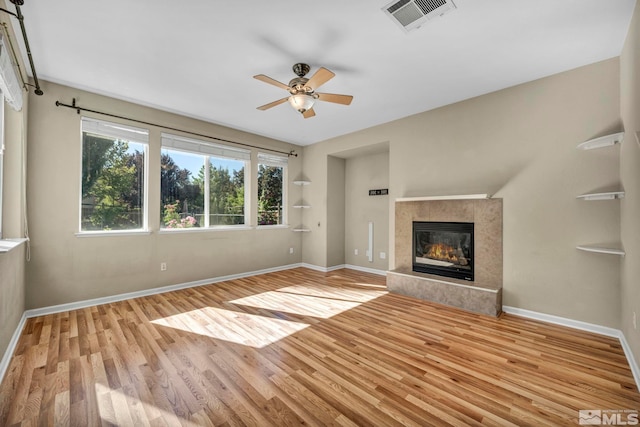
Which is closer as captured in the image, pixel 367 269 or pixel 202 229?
pixel 202 229

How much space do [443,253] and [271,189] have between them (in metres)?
3.48

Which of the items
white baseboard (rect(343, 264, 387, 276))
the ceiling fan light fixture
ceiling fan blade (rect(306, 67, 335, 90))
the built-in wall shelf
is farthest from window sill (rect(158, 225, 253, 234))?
the built-in wall shelf

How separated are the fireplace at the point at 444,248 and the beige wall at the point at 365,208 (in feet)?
3.74

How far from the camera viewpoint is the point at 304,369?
2100mm

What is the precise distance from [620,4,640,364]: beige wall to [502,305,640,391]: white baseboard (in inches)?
3.4

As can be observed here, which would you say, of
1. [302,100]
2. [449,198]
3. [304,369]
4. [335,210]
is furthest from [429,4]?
[335,210]

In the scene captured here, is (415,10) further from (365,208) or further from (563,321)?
(365,208)

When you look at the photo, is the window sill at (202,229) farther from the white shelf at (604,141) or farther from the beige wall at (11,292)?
the white shelf at (604,141)

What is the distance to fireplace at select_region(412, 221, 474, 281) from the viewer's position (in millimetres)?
3650

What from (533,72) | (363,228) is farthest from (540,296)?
(363,228)

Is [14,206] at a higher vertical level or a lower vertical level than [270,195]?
lower

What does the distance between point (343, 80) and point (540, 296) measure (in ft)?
11.1

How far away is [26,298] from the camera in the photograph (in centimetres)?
304

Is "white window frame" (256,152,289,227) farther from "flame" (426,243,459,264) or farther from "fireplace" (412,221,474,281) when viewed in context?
"flame" (426,243,459,264)
